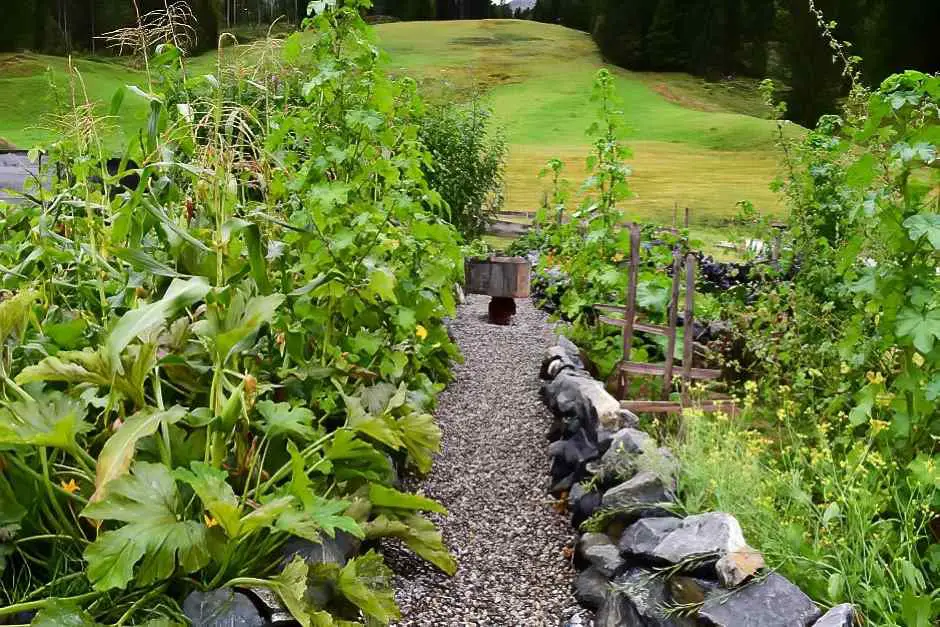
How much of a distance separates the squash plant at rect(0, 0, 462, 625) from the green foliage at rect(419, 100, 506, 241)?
3.26 m

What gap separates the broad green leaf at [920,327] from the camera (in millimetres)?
1801

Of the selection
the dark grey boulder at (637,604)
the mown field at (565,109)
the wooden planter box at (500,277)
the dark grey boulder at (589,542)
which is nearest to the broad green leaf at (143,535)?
the dark grey boulder at (637,604)

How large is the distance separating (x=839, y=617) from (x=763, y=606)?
0.48ft

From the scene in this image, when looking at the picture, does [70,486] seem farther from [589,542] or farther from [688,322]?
[688,322]

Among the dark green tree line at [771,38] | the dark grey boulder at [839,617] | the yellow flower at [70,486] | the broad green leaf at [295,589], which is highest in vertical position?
the dark green tree line at [771,38]

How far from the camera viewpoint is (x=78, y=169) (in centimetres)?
245

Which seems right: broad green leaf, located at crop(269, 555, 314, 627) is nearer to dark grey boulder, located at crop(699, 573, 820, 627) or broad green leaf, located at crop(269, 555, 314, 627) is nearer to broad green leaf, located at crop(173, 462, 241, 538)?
broad green leaf, located at crop(173, 462, 241, 538)

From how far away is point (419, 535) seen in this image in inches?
84.3

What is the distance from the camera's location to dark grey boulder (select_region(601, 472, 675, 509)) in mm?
2254

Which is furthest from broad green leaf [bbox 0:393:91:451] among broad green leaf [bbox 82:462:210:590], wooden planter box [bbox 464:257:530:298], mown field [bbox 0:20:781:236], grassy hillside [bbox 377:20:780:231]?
wooden planter box [bbox 464:257:530:298]

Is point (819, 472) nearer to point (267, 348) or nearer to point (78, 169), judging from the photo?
point (267, 348)

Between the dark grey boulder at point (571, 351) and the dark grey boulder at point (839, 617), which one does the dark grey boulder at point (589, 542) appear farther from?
the dark grey boulder at point (571, 351)

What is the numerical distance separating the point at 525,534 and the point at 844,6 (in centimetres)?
771

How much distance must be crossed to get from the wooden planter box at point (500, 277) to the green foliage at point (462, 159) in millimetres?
723
